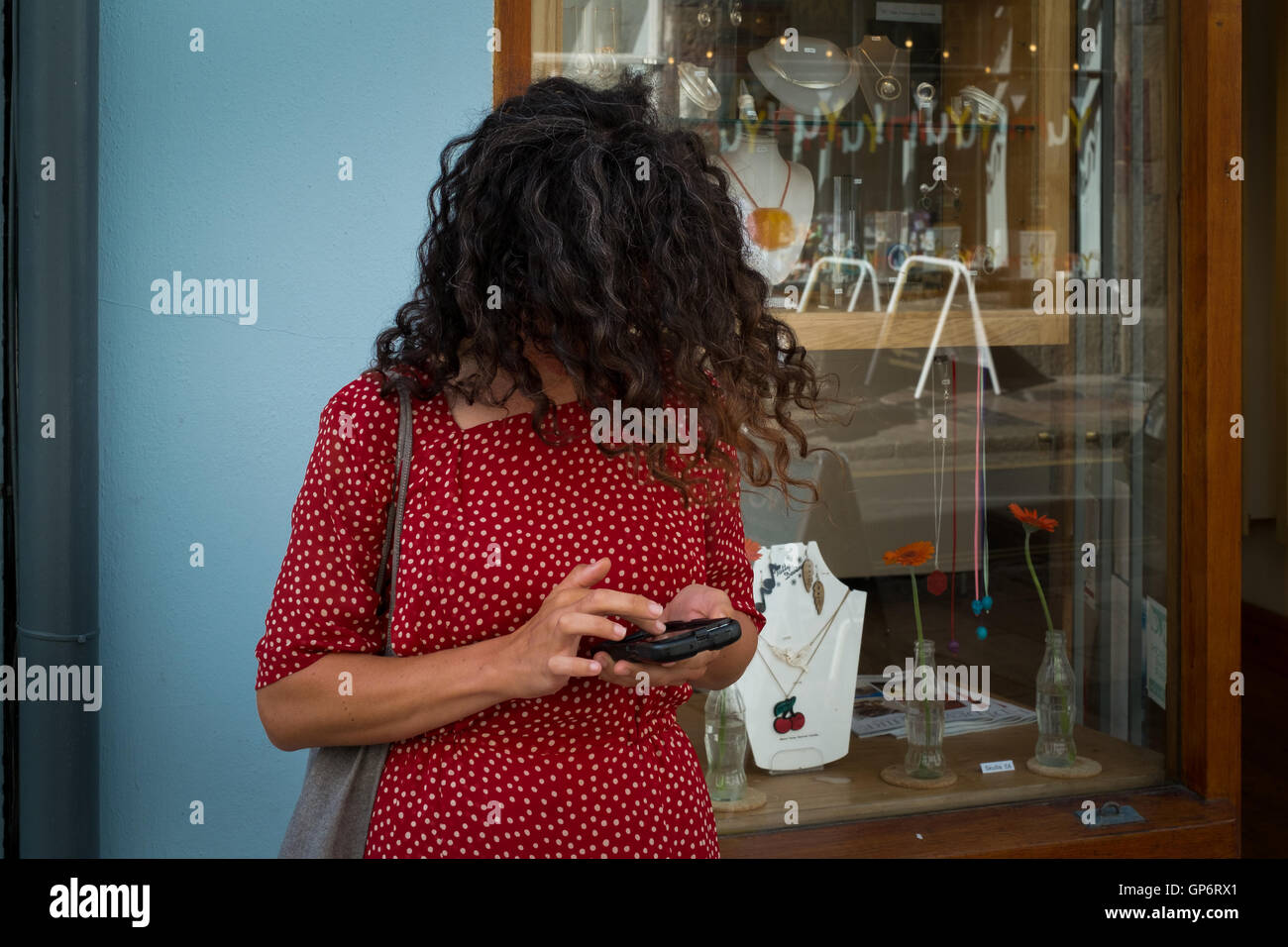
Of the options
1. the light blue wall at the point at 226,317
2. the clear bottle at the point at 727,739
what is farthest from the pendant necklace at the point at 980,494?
the light blue wall at the point at 226,317

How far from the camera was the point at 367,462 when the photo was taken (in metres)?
1.26

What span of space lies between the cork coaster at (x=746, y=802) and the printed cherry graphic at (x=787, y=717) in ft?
0.44

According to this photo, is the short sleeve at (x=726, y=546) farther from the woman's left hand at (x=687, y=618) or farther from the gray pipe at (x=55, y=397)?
the gray pipe at (x=55, y=397)

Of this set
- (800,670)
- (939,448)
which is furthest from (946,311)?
(800,670)

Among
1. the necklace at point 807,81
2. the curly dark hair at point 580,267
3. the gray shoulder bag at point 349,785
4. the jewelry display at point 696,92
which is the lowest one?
the gray shoulder bag at point 349,785

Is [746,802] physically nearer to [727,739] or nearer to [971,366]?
[727,739]

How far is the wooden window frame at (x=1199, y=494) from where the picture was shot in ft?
8.09

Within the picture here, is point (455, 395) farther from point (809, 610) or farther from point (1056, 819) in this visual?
point (1056, 819)

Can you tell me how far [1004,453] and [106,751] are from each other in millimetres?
1908

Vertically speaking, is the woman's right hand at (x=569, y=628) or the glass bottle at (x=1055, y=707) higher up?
the woman's right hand at (x=569, y=628)

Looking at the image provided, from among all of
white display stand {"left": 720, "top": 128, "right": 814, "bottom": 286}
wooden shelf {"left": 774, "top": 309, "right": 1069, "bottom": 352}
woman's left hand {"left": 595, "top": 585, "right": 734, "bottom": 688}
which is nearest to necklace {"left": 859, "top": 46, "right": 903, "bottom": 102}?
white display stand {"left": 720, "top": 128, "right": 814, "bottom": 286}

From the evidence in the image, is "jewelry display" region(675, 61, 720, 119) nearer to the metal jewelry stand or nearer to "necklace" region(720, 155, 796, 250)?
"necklace" region(720, 155, 796, 250)

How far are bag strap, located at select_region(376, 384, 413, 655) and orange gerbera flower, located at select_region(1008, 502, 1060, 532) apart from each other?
181 cm

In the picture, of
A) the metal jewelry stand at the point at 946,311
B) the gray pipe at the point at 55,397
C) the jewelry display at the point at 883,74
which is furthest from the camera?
the metal jewelry stand at the point at 946,311
